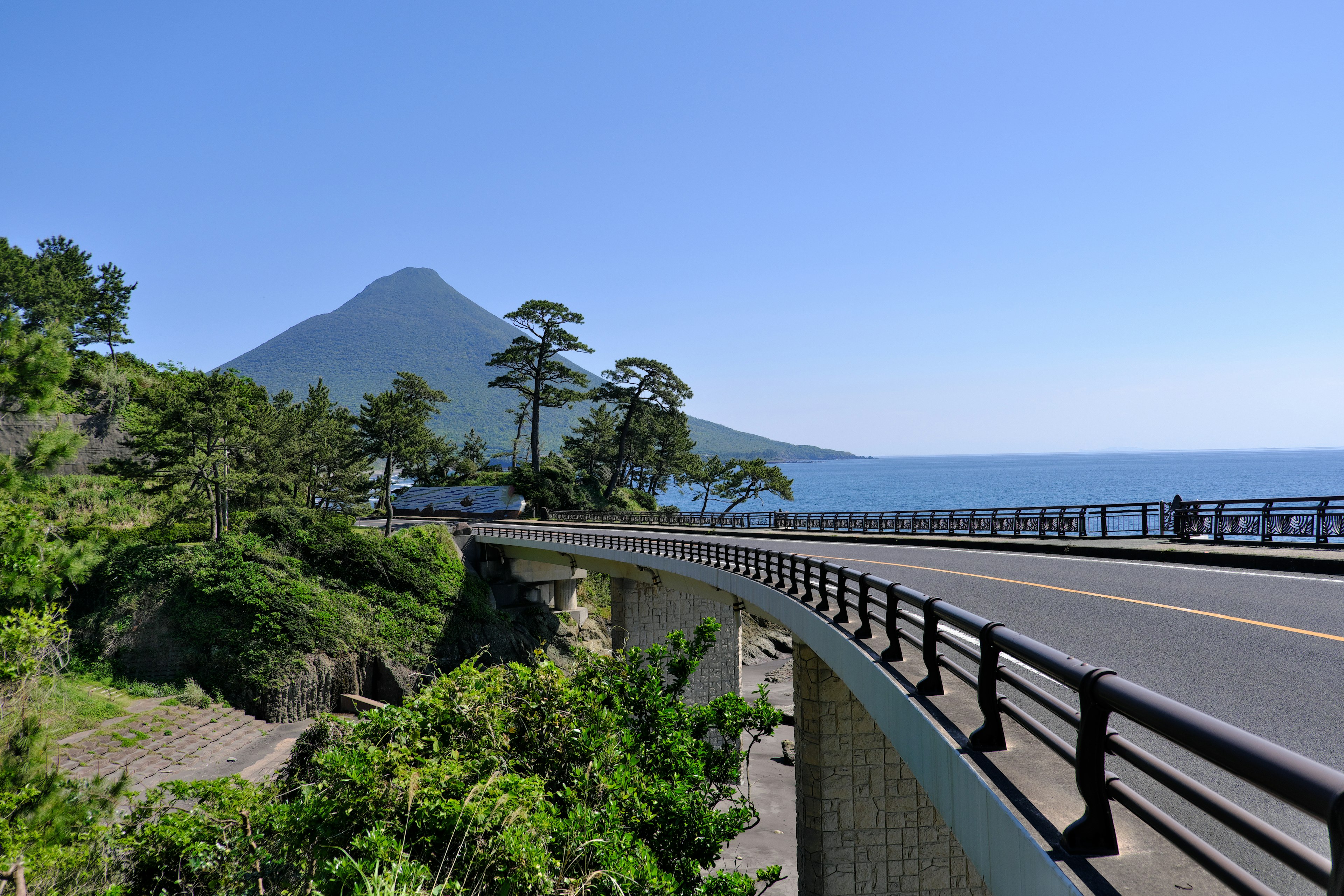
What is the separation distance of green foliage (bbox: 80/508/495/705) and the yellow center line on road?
2203 centimetres

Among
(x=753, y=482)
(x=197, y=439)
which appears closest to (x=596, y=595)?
(x=197, y=439)

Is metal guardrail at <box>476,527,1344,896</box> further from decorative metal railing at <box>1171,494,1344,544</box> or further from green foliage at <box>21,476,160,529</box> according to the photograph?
green foliage at <box>21,476,160,529</box>

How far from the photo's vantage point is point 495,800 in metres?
7.35

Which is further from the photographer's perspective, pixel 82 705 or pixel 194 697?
pixel 194 697

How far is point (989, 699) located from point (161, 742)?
23977 mm

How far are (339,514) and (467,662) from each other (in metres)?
28.2

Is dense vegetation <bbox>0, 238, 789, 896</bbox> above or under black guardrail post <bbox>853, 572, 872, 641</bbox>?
under

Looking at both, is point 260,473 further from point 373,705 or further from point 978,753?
point 978,753

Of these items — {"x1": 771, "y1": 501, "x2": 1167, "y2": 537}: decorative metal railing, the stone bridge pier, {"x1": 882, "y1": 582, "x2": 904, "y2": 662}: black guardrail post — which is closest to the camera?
the stone bridge pier

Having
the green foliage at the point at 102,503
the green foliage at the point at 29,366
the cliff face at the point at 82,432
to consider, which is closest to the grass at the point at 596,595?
the green foliage at the point at 102,503

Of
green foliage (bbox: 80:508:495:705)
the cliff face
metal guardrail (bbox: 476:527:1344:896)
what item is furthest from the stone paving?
the cliff face

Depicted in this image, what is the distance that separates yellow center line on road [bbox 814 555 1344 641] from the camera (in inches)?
284

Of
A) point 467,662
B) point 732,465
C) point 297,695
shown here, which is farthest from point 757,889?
point 732,465

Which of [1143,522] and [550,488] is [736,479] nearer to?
[550,488]
